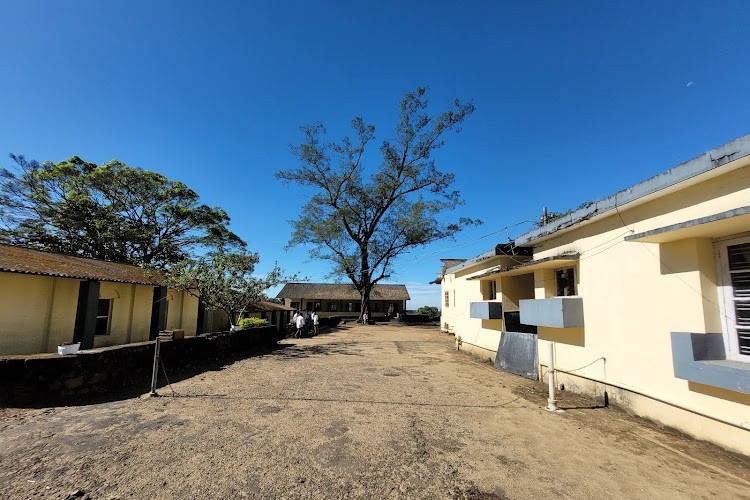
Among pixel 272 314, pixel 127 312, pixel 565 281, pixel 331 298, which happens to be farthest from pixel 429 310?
pixel 565 281

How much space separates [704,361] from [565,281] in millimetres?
3911

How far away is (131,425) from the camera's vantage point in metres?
5.40

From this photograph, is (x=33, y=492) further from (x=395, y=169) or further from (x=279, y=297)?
(x=279, y=297)

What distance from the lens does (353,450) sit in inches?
177

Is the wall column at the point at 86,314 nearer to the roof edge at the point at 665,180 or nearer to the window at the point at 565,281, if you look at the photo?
the roof edge at the point at 665,180

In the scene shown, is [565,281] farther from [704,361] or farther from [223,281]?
[223,281]

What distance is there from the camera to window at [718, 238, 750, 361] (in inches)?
173

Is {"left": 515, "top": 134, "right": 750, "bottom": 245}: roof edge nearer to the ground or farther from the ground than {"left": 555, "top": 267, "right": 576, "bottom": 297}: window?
farther from the ground

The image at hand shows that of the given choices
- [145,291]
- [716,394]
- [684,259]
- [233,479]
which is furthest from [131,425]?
[145,291]

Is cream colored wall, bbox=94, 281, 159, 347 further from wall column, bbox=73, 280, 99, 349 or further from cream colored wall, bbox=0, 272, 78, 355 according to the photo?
cream colored wall, bbox=0, 272, 78, 355

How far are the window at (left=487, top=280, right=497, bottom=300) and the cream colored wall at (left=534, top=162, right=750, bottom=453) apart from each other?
4.52 metres

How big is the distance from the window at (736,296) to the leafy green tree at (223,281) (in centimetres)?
1454

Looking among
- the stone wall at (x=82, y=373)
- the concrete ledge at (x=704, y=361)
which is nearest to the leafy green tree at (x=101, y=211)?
the stone wall at (x=82, y=373)

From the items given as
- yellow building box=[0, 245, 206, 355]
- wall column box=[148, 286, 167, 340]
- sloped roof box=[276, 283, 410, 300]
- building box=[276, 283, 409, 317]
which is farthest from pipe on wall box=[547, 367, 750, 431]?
building box=[276, 283, 409, 317]
